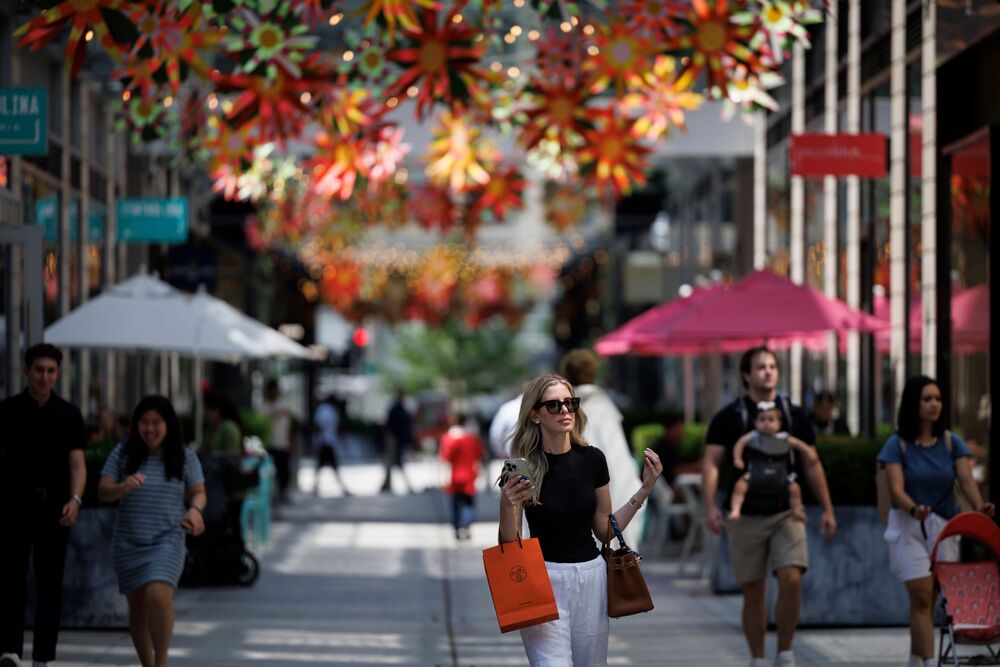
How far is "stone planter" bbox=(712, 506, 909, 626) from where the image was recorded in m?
12.9

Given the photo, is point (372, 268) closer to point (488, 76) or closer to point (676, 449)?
point (676, 449)

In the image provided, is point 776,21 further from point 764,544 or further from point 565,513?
point 565,513

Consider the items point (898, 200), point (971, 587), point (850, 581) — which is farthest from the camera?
point (898, 200)

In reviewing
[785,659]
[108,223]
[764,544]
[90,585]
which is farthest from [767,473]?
[108,223]

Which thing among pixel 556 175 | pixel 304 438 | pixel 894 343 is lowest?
pixel 304 438

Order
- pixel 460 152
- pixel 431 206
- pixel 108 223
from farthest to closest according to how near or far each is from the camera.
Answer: pixel 431 206 → pixel 108 223 → pixel 460 152

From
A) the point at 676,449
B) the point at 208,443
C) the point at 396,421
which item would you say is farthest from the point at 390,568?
the point at 396,421

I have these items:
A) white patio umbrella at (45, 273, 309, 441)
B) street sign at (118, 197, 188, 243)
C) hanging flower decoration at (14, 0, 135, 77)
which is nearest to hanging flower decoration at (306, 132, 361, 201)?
white patio umbrella at (45, 273, 309, 441)

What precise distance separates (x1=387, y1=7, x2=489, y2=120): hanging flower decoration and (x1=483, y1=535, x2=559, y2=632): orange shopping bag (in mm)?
6968

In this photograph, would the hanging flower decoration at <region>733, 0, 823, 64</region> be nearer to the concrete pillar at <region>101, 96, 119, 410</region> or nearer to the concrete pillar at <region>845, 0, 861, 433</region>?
the concrete pillar at <region>845, 0, 861, 433</region>

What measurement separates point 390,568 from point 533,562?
1148cm

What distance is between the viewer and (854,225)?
791 inches

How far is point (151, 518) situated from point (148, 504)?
79 millimetres

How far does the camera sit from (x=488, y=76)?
1420 cm
